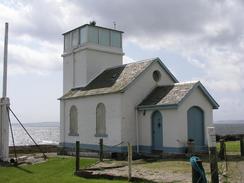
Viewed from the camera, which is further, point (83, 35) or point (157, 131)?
point (83, 35)

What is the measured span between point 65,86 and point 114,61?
435 centimetres

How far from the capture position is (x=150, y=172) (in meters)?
16.8

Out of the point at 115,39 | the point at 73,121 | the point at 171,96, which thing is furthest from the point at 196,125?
the point at 115,39

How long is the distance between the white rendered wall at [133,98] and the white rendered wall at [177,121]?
73 cm

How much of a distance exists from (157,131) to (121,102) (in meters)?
2.80

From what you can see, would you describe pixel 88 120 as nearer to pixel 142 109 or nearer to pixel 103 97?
pixel 103 97

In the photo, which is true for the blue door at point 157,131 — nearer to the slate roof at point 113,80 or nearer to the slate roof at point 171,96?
the slate roof at point 171,96

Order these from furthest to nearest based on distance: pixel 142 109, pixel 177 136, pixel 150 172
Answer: pixel 142 109 → pixel 177 136 → pixel 150 172

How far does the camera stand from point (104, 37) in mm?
31656

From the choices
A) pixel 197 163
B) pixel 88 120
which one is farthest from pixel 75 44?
pixel 197 163

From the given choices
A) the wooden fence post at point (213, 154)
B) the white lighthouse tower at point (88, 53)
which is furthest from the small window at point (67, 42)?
the wooden fence post at point (213, 154)

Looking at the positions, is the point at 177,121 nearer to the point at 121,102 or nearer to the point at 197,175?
the point at 121,102

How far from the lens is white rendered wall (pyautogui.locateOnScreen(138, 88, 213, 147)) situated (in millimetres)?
23141

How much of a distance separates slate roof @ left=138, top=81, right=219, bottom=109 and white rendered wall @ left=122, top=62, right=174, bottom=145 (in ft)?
1.33
